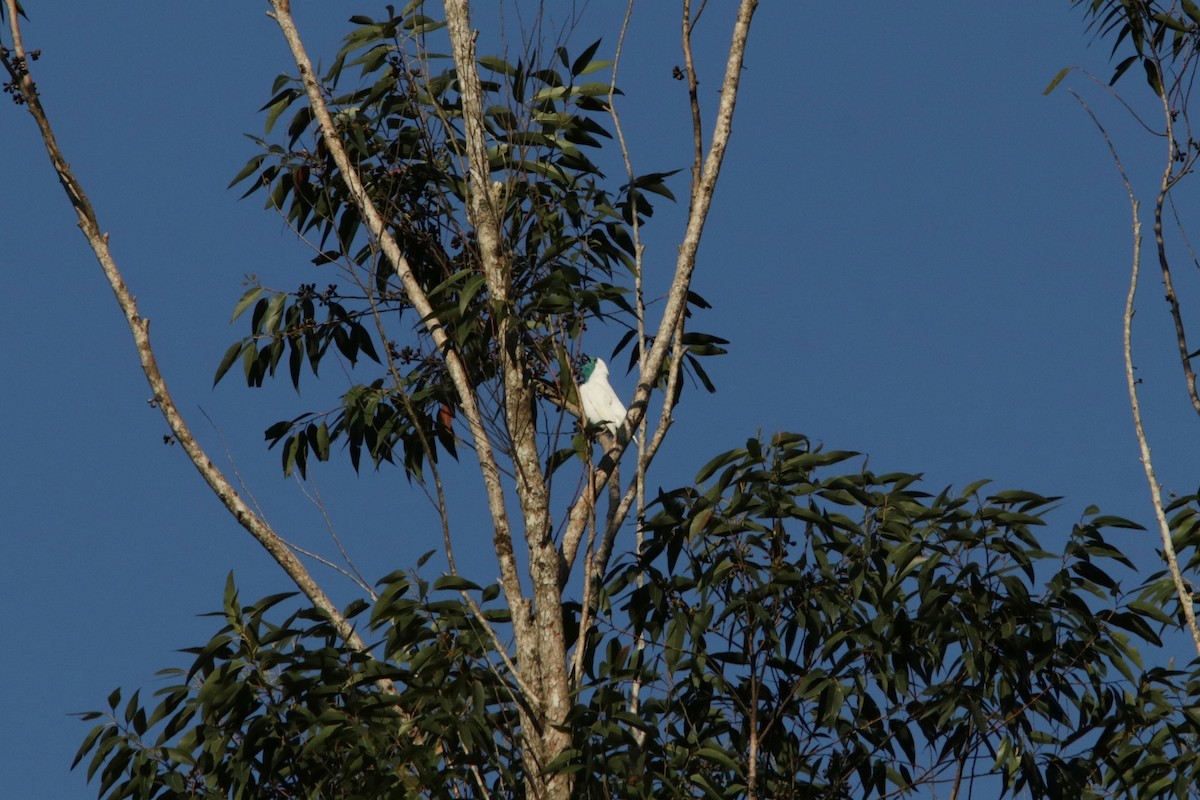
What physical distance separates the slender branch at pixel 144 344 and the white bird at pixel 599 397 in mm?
1141

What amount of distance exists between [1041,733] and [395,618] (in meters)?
2.04

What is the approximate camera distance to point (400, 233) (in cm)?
609

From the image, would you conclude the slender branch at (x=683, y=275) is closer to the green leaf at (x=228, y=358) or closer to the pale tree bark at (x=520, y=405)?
the pale tree bark at (x=520, y=405)

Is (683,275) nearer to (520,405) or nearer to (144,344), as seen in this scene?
(520,405)

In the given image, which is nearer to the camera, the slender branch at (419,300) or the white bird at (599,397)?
the slender branch at (419,300)

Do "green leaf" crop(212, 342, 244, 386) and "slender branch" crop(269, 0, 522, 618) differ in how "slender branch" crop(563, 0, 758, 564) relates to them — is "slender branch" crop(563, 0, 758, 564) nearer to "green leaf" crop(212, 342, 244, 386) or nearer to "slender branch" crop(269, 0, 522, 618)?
"slender branch" crop(269, 0, 522, 618)

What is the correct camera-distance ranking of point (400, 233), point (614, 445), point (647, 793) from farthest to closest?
point (400, 233), point (614, 445), point (647, 793)

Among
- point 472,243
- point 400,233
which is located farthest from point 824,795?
point 400,233

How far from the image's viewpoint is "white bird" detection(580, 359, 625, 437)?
5.88 metres

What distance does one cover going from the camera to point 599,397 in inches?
237

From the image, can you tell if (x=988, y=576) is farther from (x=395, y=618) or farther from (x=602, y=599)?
(x=395, y=618)

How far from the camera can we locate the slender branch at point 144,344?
5367 mm

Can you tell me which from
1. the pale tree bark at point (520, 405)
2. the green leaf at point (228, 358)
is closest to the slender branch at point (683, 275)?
the pale tree bark at point (520, 405)

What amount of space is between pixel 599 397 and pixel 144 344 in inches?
63.6
